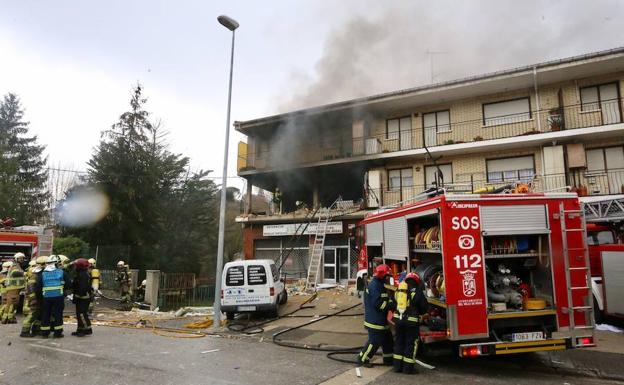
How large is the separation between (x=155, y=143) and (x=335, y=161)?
14145 millimetres

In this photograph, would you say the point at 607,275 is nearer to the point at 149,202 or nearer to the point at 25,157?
the point at 149,202

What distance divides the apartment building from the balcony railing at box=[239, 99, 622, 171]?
0.04 metres

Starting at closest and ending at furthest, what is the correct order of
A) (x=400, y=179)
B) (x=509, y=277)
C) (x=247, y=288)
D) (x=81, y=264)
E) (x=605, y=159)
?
1. (x=509, y=277)
2. (x=81, y=264)
3. (x=247, y=288)
4. (x=605, y=159)
5. (x=400, y=179)

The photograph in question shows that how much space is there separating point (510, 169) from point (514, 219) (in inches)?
491

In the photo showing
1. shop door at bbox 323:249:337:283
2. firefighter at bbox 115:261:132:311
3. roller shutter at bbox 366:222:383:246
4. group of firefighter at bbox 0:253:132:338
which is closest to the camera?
group of firefighter at bbox 0:253:132:338

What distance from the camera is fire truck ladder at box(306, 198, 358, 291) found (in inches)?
703

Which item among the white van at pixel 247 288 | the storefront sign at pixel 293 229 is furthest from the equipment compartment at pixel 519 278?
the storefront sign at pixel 293 229

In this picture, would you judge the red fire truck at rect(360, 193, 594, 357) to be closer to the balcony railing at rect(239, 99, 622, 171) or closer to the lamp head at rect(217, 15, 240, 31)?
→ the lamp head at rect(217, 15, 240, 31)

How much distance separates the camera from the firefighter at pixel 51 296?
27.7 ft

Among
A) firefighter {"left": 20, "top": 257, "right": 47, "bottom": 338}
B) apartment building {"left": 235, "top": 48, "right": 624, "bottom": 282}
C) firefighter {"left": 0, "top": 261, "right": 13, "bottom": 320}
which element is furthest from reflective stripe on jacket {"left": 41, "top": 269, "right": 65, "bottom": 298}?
apartment building {"left": 235, "top": 48, "right": 624, "bottom": 282}

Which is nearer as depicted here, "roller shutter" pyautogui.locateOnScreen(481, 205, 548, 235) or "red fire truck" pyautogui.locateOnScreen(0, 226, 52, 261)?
"roller shutter" pyautogui.locateOnScreen(481, 205, 548, 235)

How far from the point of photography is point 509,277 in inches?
247

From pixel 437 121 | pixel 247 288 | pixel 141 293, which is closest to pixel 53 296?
pixel 247 288

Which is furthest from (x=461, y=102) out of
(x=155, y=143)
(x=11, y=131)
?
(x=11, y=131)
